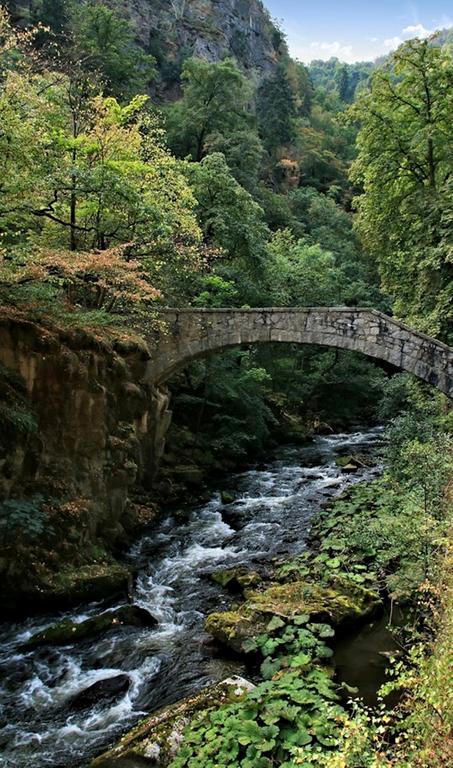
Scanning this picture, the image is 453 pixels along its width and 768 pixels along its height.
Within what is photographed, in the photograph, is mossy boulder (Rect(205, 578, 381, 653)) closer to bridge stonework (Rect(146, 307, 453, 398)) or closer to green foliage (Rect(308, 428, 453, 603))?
green foliage (Rect(308, 428, 453, 603))

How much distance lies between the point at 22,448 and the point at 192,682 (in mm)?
4022

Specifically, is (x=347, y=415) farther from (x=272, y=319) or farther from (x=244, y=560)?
(x=244, y=560)

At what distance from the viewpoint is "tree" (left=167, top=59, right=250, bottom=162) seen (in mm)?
24844

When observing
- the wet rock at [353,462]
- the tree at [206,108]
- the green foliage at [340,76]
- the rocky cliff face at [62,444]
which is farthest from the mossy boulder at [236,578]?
the green foliage at [340,76]

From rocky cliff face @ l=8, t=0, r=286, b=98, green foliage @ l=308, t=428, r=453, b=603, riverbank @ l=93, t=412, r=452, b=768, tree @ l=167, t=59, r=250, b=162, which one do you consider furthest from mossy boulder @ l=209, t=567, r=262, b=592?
rocky cliff face @ l=8, t=0, r=286, b=98

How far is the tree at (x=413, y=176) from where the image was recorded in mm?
12695

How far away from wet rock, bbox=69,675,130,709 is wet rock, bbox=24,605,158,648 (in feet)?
3.23

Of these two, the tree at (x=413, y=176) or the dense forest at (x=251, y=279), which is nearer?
the dense forest at (x=251, y=279)

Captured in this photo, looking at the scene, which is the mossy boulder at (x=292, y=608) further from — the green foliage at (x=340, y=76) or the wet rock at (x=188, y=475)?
the green foliage at (x=340, y=76)

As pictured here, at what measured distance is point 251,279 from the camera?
55.9ft

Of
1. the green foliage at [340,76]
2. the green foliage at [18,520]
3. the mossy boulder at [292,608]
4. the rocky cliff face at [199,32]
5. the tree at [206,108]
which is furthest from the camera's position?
the green foliage at [340,76]

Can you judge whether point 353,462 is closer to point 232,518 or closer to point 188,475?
point 188,475

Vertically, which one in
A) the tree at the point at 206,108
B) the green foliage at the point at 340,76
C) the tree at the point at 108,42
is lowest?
the tree at the point at 206,108

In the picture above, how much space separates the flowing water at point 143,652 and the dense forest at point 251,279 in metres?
1.11
